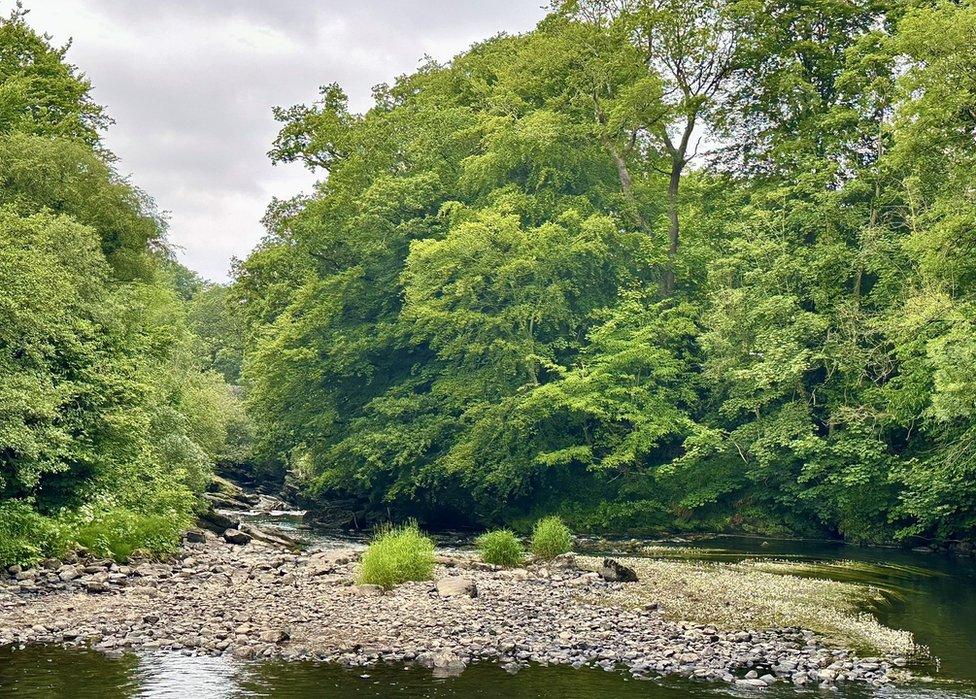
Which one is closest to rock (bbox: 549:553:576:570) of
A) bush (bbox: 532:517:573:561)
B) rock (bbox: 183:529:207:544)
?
bush (bbox: 532:517:573:561)

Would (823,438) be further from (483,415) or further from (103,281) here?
(103,281)

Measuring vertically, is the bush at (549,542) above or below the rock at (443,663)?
above

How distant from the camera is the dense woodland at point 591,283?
95.8ft

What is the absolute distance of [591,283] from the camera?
4281cm

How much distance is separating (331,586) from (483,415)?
2023 cm

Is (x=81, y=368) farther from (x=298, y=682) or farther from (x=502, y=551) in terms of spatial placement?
(x=298, y=682)

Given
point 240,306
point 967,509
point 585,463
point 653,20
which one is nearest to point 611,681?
point 967,509

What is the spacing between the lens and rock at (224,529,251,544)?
2838cm

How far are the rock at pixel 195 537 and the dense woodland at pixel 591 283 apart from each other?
91 centimetres

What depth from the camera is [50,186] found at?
3198 cm

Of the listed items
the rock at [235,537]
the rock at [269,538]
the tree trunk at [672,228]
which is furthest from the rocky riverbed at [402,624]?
the tree trunk at [672,228]

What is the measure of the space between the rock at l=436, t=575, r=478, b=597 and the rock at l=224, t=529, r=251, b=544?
37.4ft

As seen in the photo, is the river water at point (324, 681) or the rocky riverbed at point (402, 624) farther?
the rocky riverbed at point (402, 624)

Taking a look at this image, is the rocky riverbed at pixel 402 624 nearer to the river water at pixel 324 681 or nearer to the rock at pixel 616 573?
the river water at pixel 324 681
